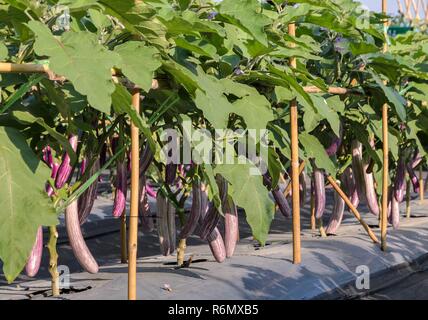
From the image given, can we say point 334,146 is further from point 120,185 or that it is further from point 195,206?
point 120,185

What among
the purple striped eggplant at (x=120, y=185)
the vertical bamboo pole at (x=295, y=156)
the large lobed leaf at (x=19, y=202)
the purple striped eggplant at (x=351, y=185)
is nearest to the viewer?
the large lobed leaf at (x=19, y=202)

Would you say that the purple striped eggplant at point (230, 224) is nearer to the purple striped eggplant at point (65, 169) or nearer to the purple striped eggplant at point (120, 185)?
the purple striped eggplant at point (120, 185)

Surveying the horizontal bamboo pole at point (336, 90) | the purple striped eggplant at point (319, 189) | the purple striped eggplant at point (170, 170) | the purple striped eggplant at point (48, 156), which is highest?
the horizontal bamboo pole at point (336, 90)

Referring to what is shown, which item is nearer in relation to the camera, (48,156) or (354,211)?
(48,156)

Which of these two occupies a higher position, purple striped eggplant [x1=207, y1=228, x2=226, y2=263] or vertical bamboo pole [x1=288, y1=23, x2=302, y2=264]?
vertical bamboo pole [x1=288, y1=23, x2=302, y2=264]

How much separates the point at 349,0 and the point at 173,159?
189 centimetres

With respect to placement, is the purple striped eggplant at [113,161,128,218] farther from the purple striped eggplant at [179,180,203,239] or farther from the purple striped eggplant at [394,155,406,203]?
the purple striped eggplant at [394,155,406,203]

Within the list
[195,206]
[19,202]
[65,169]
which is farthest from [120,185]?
[19,202]

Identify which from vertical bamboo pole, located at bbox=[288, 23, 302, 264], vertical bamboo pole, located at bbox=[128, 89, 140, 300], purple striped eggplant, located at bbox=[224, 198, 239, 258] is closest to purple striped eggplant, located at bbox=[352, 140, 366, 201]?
vertical bamboo pole, located at bbox=[288, 23, 302, 264]

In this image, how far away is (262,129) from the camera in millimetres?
3904

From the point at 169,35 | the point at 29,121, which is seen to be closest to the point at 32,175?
the point at 29,121


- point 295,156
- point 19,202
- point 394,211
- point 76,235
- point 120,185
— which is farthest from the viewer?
point 394,211

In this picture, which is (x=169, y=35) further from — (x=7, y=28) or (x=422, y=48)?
(x=422, y=48)

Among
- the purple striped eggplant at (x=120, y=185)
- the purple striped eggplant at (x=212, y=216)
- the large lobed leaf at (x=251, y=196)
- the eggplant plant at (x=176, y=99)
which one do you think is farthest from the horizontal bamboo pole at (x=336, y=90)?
the purple striped eggplant at (x=120, y=185)
